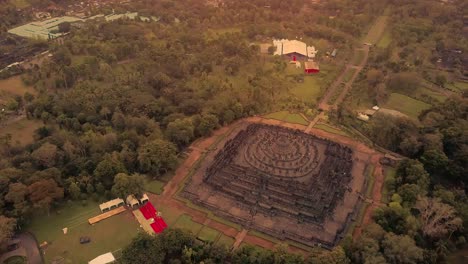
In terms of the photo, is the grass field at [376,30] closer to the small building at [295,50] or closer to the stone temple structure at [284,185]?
the small building at [295,50]

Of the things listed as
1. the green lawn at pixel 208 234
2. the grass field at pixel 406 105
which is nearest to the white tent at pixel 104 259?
the green lawn at pixel 208 234

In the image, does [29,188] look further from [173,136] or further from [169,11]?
[169,11]

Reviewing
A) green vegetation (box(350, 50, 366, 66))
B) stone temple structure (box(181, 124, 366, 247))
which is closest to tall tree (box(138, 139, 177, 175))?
stone temple structure (box(181, 124, 366, 247))

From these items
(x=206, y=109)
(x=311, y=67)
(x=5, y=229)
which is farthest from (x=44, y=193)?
(x=311, y=67)

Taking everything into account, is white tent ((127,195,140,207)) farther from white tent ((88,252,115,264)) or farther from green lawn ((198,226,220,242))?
green lawn ((198,226,220,242))

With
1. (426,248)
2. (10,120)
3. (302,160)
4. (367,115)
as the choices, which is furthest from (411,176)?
(10,120)

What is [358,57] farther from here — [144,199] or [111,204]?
[111,204]

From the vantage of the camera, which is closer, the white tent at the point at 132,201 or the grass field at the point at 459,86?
the white tent at the point at 132,201
